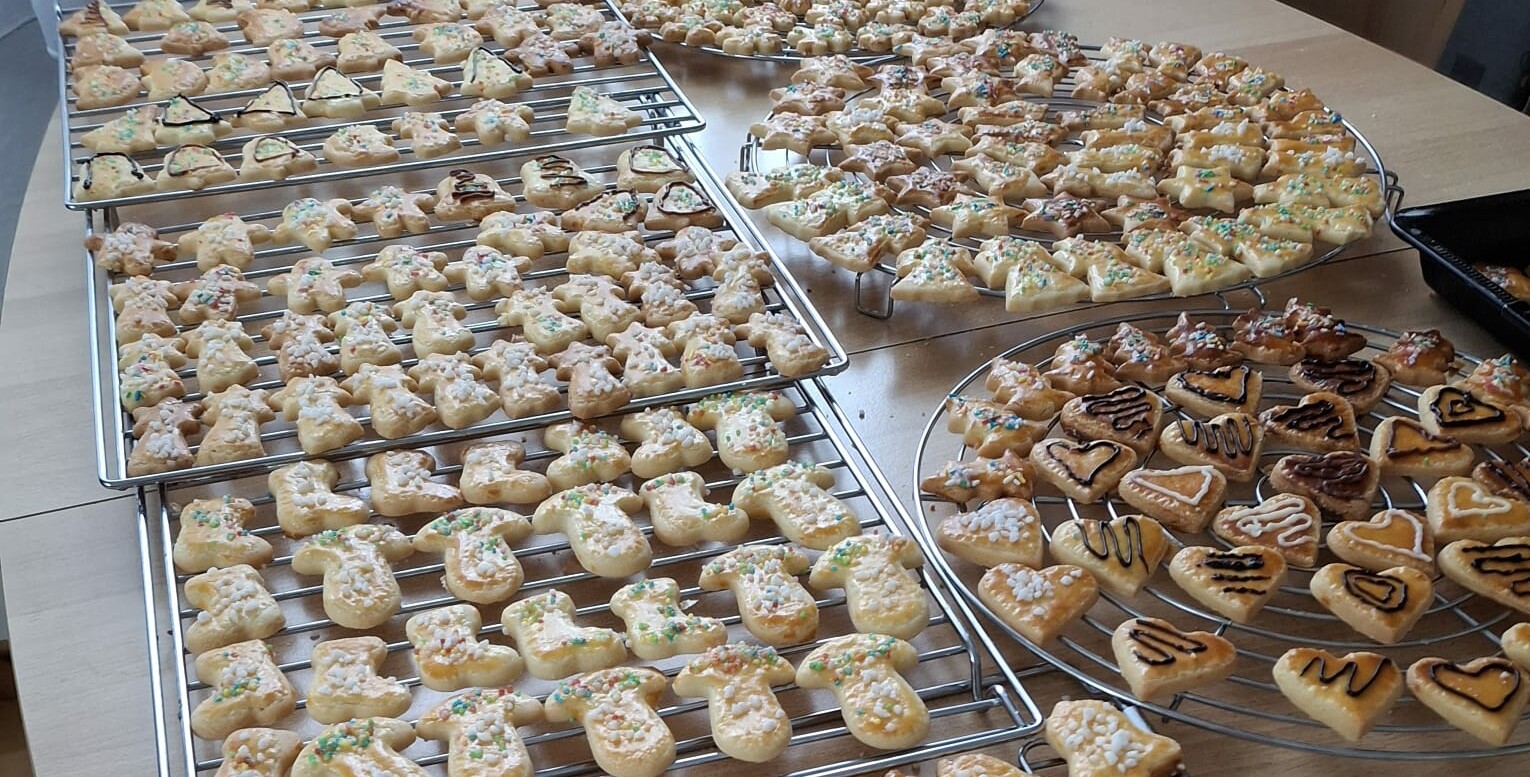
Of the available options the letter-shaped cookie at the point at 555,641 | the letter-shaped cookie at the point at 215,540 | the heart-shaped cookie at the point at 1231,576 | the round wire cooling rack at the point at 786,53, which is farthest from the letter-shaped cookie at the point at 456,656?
the round wire cooling rack at the point at 786,53

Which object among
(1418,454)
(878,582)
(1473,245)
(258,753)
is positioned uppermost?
(1473,245)

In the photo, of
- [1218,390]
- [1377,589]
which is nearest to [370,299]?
[1218,390]

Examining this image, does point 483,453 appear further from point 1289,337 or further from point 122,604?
point 1289,337

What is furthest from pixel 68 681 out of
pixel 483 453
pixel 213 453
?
pixel 483 453

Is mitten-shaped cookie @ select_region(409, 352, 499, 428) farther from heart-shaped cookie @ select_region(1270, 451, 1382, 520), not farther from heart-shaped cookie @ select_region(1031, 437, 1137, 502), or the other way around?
heart-shaped cookie @ select_region(1270, 451, 1382, 520)

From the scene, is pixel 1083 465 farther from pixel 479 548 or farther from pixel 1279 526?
pixel 479 548
